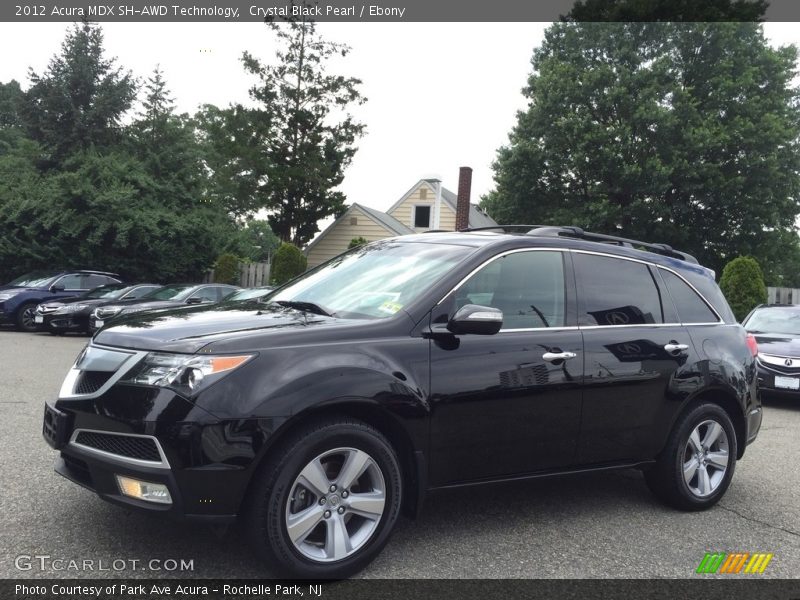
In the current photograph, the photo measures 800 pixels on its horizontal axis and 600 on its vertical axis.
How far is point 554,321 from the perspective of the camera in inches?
177

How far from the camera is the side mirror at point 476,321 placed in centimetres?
387

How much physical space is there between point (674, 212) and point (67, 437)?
3046 cm

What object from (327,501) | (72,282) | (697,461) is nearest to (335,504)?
(327,501)

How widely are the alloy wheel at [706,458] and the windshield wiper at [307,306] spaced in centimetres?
265

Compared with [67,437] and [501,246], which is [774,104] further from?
[67,437]

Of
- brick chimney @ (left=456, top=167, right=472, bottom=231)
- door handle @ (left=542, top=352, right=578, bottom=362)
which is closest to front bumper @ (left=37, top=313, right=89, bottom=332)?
brick chimney @ (left=456, top=167, right=472, bottom=231)

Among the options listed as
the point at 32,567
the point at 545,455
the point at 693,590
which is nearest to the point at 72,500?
the point at 32,567

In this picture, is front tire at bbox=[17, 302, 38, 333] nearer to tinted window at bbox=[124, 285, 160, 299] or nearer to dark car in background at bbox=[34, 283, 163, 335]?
dark car in background at bbox=[34, 283, 163, 335]

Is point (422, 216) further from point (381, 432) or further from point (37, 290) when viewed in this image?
point (381, 432)

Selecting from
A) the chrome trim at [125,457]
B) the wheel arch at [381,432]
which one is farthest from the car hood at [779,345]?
the chrome trim at [125,457]

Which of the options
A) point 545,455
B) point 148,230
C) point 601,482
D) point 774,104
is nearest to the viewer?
point 545,455

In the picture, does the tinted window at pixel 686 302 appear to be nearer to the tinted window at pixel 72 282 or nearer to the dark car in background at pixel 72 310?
the dark car in background at pixel 72 310

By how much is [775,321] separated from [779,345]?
4.92 feet

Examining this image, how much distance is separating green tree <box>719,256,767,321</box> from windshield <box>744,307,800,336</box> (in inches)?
415
